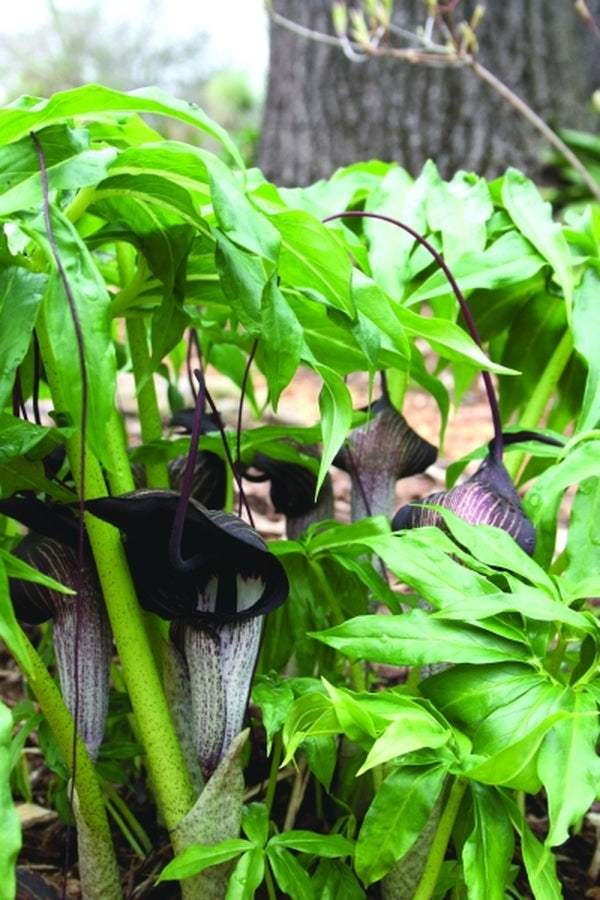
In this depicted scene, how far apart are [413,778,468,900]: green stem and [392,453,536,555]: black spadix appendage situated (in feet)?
0.73

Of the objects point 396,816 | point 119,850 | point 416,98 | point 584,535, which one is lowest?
point 119,850

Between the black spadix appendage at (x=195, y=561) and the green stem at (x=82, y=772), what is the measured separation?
0.10 metres

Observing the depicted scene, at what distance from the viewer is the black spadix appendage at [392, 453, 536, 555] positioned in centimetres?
85

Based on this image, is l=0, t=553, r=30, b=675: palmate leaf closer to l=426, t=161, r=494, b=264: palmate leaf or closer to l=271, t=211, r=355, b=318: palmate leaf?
l=271, t=211, r=355, b=318: palmate leaf

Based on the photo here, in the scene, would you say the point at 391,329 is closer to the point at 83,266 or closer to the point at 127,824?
the point at 83,266

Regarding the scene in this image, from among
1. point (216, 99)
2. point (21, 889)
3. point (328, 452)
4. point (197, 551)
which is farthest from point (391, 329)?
point (216, 99)

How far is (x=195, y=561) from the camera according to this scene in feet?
2.46

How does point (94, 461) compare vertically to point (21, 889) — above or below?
above

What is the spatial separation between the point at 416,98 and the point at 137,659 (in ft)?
9.53

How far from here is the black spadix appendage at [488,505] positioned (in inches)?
33.3

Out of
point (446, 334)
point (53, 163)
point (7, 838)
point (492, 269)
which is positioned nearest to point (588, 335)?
point (492, 269)

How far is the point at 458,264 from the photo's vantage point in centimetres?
99

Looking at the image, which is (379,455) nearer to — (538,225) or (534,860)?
(538,225)

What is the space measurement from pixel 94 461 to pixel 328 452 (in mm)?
215
